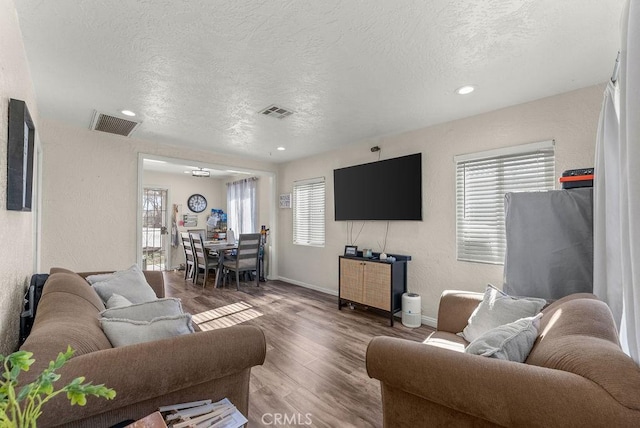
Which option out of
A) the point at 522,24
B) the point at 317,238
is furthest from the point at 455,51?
the point at 317,238

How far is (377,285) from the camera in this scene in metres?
3.42

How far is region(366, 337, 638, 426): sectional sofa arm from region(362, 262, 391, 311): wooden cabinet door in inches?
87.1

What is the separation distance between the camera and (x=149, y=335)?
1.22m

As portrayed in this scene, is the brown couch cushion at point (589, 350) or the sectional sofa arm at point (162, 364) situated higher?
the brown couch cushion at point (589, 350)

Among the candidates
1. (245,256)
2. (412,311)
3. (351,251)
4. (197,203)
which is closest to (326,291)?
(351,251)

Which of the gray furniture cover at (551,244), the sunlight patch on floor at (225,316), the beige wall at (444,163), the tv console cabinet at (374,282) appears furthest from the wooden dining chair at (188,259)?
the gray furniture cover at (551,244)

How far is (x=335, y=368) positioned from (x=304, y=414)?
1.94 feet

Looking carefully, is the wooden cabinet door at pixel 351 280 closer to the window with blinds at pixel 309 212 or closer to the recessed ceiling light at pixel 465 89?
the window with blinds at pixel 309 212

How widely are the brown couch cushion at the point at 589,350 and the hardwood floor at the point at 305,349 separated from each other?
56 centimetres

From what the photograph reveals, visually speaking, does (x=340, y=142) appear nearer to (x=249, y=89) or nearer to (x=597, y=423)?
(x=249, y=89)

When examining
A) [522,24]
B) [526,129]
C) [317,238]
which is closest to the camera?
[522,24]

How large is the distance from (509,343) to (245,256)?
451 centimetres

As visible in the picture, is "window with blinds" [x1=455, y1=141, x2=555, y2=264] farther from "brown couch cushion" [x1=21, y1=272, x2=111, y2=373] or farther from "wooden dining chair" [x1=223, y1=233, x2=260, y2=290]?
"wooden dining chair" [x1=223, y1=233, x2=260, y2=290]

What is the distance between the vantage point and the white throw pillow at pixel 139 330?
121 centimetres
